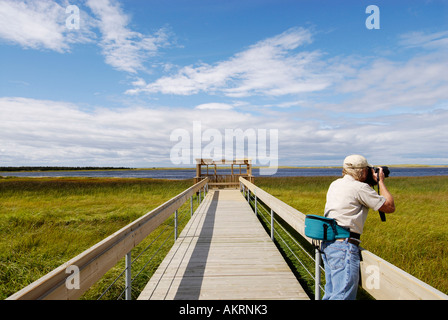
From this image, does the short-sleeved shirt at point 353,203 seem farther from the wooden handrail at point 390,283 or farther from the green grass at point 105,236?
the green grass at point 105,236

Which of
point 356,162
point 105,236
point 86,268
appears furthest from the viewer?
point 105,236

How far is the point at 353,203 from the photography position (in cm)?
246

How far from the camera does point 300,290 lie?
137 inches

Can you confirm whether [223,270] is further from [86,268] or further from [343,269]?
[86,268]

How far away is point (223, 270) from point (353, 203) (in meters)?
2.48

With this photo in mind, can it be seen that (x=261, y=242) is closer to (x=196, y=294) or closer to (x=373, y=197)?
(x=196, y=294)

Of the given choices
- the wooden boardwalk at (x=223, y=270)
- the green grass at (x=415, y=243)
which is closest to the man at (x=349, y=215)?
the wooden boardwalk at (x=223, y=270)

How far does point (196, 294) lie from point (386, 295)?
2.33m

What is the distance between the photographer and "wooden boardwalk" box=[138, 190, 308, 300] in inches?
135

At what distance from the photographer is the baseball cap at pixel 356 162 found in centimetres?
265

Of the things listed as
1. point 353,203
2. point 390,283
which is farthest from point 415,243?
point 390,283

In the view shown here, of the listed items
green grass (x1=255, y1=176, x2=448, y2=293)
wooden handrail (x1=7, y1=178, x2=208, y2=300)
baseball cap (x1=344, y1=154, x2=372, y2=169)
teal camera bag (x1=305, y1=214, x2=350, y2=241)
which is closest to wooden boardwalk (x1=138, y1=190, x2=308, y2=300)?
wooden handrail (x1=7, y1=178, x2=208, y2=300)

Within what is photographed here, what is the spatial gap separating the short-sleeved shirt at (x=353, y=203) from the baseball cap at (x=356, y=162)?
172 millimetres
